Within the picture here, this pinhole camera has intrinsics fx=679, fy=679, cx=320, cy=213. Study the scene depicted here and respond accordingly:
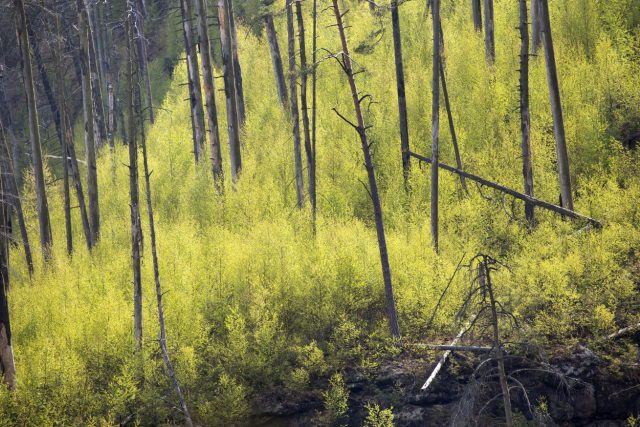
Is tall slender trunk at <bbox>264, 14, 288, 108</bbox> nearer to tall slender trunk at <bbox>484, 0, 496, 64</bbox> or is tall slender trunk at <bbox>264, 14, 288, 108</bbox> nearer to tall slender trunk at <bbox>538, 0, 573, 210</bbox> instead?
tall slender trunk at <bbox>484, 0, 496, 64</bbox>

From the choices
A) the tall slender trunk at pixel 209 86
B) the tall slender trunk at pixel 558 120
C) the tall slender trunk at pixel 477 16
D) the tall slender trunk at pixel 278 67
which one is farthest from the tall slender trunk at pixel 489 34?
A: the tall slender trunk at pixel 209 86

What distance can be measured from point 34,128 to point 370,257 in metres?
9.88

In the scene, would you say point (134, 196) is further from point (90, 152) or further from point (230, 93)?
point (230, 93)

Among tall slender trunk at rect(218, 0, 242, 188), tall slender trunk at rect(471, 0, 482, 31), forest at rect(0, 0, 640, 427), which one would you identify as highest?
tall slender trunk at rect(471, 0, 482, 31)

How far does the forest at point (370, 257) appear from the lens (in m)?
14.0

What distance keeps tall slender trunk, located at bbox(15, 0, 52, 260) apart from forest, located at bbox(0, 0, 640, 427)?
0.07 metres

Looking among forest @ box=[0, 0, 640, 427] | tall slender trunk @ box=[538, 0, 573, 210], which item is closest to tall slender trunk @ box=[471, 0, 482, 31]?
forest @ box=[0, 0, 640, 427]

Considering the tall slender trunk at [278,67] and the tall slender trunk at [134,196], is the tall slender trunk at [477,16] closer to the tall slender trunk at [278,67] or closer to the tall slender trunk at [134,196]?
the tall slender trunk at [278,67]

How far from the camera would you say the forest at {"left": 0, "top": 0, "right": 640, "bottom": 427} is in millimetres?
13961

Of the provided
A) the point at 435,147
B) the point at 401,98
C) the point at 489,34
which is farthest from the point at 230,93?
the point at 489,34

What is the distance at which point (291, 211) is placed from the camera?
68.3ft

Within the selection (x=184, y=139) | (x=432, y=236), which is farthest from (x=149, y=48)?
(x=432, y=236)

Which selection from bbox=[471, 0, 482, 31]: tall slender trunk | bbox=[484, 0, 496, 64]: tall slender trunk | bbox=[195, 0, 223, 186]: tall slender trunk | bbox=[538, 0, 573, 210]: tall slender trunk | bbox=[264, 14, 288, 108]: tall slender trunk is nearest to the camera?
bbox=[538, 0, 573, 210]: tall slender trunk

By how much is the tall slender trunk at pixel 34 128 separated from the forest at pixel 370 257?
68mm
